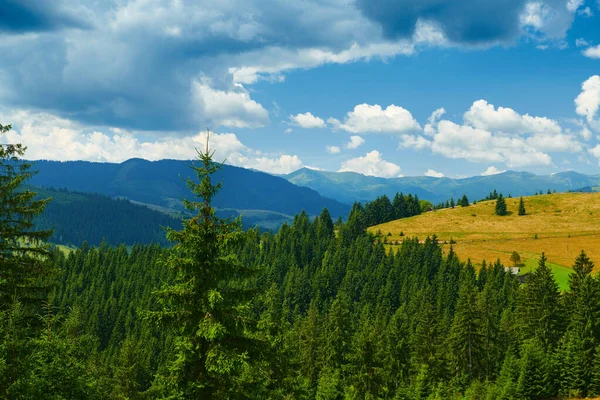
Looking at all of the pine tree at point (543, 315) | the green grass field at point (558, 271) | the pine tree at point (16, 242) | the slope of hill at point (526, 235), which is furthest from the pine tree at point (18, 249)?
the slope of hill at point (526, 235)

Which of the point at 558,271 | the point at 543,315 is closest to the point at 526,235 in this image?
the point at 558,271

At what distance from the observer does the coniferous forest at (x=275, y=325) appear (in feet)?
50.4

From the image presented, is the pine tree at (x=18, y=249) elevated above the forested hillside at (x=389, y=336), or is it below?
above

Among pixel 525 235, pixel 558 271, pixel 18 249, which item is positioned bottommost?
pixel 558 271

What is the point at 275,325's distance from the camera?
32.1 m

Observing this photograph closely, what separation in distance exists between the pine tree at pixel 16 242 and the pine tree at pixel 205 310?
30.3 feet

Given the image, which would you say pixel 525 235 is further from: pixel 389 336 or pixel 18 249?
pixel 18 249

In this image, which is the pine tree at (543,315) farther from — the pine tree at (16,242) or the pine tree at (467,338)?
the pine tree at (16,242)

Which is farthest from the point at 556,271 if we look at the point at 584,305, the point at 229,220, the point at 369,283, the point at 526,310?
the point at 229,220

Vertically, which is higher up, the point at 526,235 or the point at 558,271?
the point at 526,235

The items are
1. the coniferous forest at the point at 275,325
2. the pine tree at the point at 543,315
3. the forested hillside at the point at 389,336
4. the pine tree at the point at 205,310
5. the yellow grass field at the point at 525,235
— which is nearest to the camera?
the pine tree at the point at 205,310

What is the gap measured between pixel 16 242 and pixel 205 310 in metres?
12.1

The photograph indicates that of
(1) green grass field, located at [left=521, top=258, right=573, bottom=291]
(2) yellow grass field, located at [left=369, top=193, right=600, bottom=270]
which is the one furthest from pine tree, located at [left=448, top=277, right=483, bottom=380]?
(2) yellow grass field, located at [left=369, top=193, right=600, bottom=270]

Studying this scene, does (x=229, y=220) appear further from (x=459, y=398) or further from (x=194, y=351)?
(x=459, y=398)
